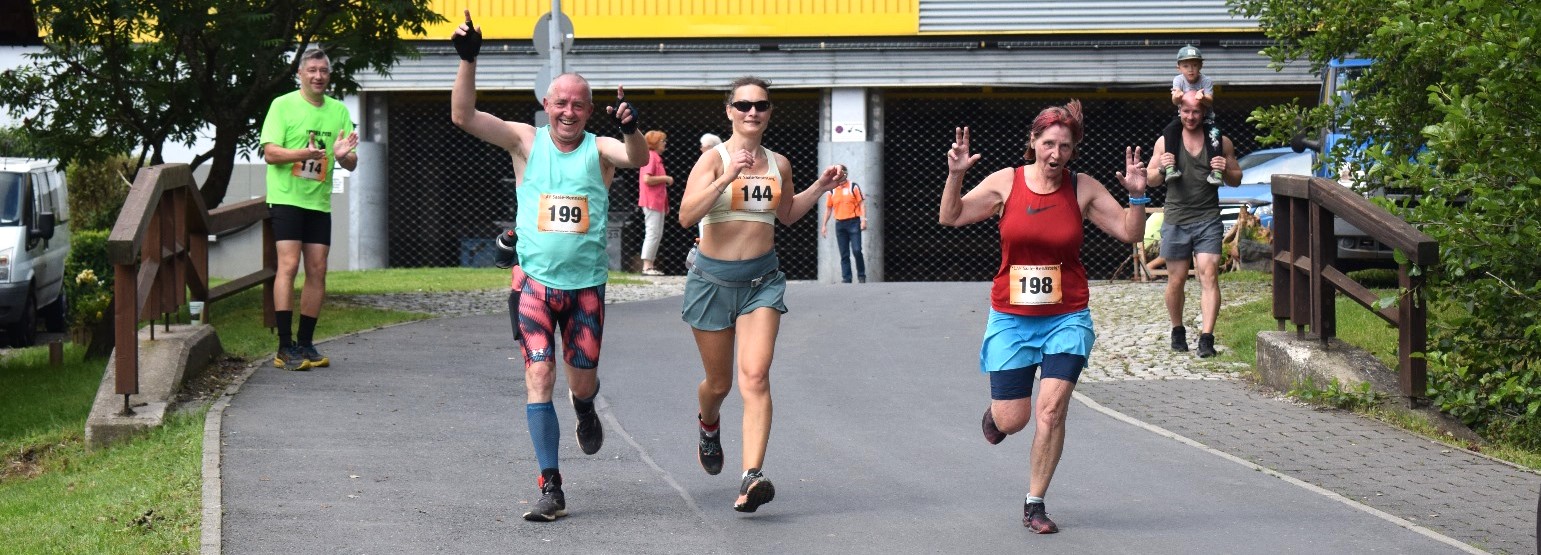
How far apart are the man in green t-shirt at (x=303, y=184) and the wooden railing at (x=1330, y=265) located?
19.0 ft

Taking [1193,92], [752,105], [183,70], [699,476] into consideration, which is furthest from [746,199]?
[183,70]

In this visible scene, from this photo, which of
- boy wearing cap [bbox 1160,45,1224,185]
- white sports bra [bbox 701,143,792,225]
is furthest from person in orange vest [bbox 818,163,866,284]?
white sports bra [bbox 701,143,792,225]

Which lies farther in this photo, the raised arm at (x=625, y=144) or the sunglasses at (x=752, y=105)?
the sunglasses at (x=752, y=105)

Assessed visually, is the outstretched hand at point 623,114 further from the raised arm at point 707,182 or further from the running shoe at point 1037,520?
the running shoe at point 1037,520

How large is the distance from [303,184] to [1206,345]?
6042 millimetres

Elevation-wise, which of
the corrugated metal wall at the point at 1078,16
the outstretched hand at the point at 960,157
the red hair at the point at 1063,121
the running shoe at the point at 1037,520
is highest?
the corrugated metal wall at the point at 1078,16

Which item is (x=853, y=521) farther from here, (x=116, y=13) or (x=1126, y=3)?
(x=1126, y=3)

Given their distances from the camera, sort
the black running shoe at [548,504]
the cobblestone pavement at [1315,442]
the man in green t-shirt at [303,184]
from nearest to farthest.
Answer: the black running shoe at [548,504] < the cobblestone pavement at [1315,442] < the man in green t-shirt at [303,184]

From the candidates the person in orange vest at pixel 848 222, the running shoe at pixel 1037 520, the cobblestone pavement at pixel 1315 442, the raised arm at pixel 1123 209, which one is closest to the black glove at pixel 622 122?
the raised arm at pixel 1123 209

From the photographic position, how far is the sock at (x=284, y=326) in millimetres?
11086

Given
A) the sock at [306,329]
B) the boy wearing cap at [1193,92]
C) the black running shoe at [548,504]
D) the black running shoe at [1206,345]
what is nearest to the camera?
the black running shoe at [548,504]

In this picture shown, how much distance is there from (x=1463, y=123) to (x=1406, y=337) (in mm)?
1682

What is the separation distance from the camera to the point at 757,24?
981 inches

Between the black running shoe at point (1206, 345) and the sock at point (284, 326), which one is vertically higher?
the sock at point (284, 326)
